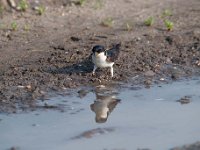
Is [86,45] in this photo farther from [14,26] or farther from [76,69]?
[14,26]

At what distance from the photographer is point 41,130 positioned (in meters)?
8.20

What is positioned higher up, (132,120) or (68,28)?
(68,28)

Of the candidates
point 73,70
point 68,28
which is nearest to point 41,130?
point 73,70

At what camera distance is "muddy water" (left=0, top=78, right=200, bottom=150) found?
7867mm

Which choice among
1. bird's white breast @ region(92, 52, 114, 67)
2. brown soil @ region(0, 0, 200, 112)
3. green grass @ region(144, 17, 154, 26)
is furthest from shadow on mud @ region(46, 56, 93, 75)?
green grass @ region(144, 17, 154, 26)

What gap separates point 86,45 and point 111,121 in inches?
109

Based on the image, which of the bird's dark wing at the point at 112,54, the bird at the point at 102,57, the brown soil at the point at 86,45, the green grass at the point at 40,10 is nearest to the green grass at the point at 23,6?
the brown soil at the point at 86,45

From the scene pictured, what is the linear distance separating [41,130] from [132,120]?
111cm

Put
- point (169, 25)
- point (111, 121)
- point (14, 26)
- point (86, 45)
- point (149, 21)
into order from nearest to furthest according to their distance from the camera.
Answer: point (111, 121) < point (86, 45) < point (14, 26) < point (169, 25) < point (149, 21)

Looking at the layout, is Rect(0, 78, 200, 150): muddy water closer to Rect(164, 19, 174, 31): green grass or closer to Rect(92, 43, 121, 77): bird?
Rect(92, 43, 121, 77): bird

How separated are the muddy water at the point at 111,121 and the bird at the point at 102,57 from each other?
368mm

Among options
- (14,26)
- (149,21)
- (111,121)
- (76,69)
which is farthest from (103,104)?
(149,21)

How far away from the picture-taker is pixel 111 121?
8547 mm

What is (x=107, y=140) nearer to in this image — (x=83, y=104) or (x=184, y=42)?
(x=83, y=104)
